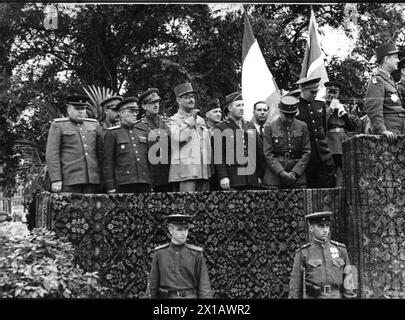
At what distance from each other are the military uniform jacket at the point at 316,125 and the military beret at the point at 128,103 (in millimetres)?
1426

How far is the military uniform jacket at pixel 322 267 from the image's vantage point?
18.7 feet

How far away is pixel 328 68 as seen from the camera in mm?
7066

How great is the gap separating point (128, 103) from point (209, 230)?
133cm

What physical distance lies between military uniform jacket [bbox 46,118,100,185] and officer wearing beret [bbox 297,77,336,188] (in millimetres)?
1827

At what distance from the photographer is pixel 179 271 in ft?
18.7

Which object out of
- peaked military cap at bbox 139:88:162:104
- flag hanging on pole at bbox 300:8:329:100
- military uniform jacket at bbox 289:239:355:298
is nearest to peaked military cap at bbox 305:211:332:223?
military uniform jacket at bbox 289:239:355:298

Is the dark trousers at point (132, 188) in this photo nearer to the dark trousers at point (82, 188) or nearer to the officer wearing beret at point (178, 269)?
the dark trousers at point (82, 188)

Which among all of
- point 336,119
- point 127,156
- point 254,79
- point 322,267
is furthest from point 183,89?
point 322,267

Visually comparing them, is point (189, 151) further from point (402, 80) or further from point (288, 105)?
point (402, 80)

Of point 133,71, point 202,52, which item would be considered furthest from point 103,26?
point 202,52

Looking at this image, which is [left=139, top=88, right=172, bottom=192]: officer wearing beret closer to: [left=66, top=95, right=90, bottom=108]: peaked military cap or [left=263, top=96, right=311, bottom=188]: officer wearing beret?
[left=66, top=95, right=90, bottom=108]: peaked military cap

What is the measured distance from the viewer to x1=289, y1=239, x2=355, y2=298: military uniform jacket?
225 inches
